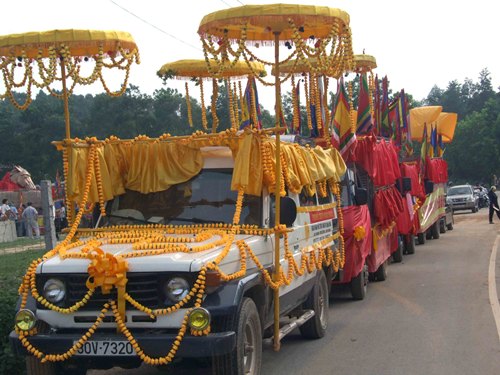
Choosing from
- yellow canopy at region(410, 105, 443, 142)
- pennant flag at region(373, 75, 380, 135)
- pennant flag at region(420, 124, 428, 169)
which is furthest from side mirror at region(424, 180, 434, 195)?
yellow canopy at region(410, 105, 443, 142)

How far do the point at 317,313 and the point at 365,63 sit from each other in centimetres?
1011

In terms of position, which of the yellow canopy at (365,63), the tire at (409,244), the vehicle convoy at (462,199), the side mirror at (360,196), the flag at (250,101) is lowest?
the vehicle convoy at (462,199)

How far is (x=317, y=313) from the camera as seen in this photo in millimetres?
9500

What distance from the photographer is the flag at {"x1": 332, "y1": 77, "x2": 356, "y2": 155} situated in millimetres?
13227

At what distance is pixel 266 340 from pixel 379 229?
629cm

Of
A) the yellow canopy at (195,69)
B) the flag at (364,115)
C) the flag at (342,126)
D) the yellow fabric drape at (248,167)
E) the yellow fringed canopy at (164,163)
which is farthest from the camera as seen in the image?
the flag at (364,115)

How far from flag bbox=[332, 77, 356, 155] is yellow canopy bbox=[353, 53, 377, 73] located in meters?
4.96

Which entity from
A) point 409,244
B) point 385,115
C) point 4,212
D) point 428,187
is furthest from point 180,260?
point 4,212

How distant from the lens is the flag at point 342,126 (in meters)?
13.2

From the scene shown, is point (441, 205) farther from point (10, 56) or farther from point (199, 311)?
point (199, 311)

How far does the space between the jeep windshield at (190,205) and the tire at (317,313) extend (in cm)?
219

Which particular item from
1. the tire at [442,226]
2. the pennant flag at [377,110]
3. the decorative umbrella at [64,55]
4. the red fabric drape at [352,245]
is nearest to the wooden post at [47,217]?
the decorative umbrella at [64,55]

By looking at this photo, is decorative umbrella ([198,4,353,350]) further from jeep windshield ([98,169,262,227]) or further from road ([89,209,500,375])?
road ([89,209,500,375])

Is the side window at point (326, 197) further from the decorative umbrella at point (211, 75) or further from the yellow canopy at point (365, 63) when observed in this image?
the yellow canopy at point (365, 63)
